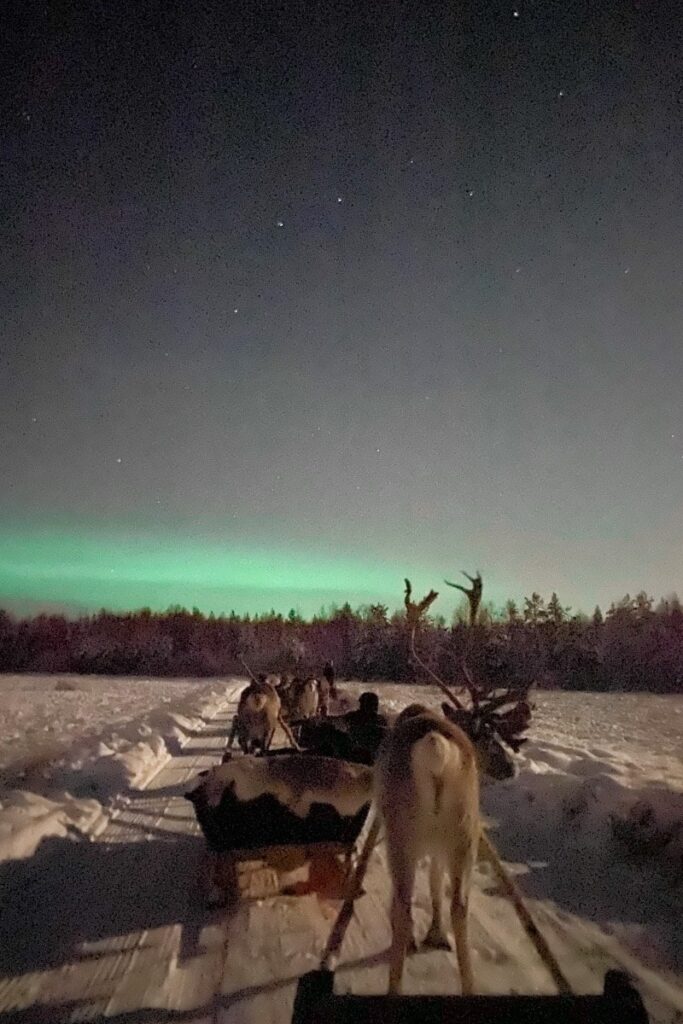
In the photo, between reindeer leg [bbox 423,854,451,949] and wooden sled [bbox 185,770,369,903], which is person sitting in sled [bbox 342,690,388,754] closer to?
wooden sled [bbox 185,770,369,903]

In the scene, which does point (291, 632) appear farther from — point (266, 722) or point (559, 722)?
point (266, 722)

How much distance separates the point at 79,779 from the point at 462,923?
809cm

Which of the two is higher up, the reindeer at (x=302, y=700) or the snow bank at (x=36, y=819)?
the reindeer at (x=302, y=700)

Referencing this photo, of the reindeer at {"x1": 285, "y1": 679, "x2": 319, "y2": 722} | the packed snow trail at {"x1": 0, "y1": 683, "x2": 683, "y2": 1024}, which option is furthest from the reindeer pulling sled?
the reindeer at {"x1": 285, "y1": 679, "x2": 319, "y2": 722}

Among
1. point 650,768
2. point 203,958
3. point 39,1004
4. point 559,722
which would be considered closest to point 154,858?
point 203,958

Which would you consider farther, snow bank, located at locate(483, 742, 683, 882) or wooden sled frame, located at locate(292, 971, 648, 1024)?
snow bank, located at locate(483, 742, 683, 882)

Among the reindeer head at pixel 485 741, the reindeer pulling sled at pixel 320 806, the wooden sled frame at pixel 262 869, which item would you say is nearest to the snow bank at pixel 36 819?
the wooden sled frame at pixel 262 869

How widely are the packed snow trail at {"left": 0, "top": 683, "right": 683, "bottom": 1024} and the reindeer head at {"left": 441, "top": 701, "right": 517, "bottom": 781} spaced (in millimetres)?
1066

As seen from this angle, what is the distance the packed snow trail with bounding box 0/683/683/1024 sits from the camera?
4473 millimetres

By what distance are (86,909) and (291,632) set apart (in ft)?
160

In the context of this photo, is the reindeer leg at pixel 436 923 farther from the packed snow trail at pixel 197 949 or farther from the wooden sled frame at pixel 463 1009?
the wooden sled frame at pixel 463 1009

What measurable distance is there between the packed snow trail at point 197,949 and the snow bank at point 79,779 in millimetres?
641

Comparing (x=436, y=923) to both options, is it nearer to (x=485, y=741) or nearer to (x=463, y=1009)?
(x=485, y=741)

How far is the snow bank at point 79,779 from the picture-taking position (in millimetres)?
7984
